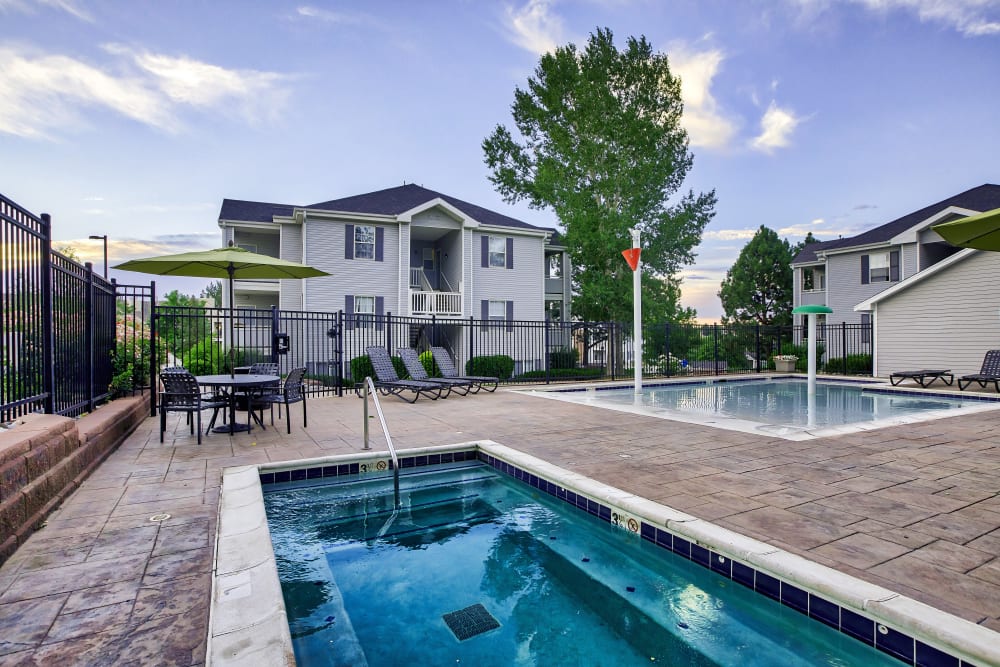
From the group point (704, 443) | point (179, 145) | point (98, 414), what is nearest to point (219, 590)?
point (98, 414)

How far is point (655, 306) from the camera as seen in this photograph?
20.3m

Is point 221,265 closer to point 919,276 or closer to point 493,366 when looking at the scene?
point 493,366

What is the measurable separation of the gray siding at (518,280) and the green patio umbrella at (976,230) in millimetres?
16833

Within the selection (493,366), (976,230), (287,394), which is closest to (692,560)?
(976,230)

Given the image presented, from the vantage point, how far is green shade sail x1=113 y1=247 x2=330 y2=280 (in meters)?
6.34

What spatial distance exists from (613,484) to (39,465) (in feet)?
12.7

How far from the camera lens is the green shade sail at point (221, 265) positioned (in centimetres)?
634

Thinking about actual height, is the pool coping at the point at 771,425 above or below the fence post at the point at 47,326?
below

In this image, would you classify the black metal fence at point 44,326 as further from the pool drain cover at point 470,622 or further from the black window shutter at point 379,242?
the black window shutter at point 379,242

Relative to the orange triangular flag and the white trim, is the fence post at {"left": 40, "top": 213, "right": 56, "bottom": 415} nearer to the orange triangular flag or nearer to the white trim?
the orange triangular flag

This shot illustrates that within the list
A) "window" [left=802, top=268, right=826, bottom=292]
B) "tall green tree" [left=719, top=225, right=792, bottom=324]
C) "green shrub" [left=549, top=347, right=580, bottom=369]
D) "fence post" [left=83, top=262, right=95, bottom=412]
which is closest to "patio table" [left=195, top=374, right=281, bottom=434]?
"fence post" [left=83, top=262, right=95, bottom=412]

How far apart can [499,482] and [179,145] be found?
12876mm

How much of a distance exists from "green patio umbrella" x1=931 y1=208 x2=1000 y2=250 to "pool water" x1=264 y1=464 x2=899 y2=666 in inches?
120

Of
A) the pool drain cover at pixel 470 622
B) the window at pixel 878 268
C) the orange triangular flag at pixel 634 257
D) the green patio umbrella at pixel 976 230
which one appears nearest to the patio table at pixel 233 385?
the pool drain cover at pixel 470 622
